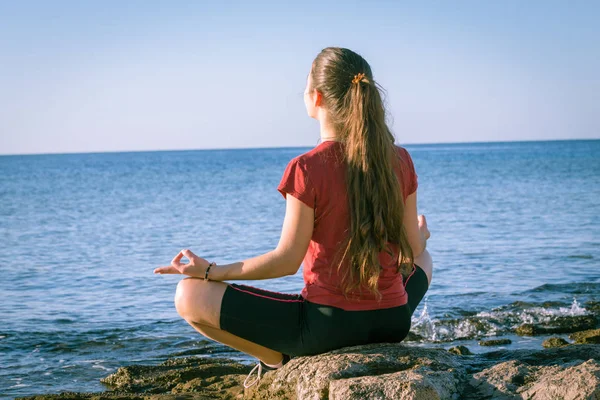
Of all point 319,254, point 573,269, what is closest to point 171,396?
point 319,254

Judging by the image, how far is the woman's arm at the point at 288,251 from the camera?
373 centimetres

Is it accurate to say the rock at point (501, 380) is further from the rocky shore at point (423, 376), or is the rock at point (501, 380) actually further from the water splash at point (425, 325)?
the water splash at point (425, 325)

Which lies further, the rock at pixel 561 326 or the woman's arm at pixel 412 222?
the rock at pixel 561 326

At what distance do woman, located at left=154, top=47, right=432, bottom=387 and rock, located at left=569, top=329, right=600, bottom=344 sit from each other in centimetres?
363

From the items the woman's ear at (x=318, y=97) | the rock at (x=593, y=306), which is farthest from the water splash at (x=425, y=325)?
the woman's ear at (x=318, y=97)

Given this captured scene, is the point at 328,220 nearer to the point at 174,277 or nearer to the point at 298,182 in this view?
the point at 298,182

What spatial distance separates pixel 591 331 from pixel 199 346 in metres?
3.98

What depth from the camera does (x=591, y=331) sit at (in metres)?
7.25

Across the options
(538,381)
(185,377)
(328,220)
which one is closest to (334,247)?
(328,220)

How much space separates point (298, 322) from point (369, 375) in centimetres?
47

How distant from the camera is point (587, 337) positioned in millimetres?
6980

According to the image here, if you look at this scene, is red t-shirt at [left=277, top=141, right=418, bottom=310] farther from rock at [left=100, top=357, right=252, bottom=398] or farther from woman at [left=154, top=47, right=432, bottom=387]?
rock at [left=100, top=357, right=252, bottom=398]

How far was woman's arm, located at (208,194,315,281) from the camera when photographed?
3734 mm

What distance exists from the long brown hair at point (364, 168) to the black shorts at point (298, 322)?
0.18 meters
